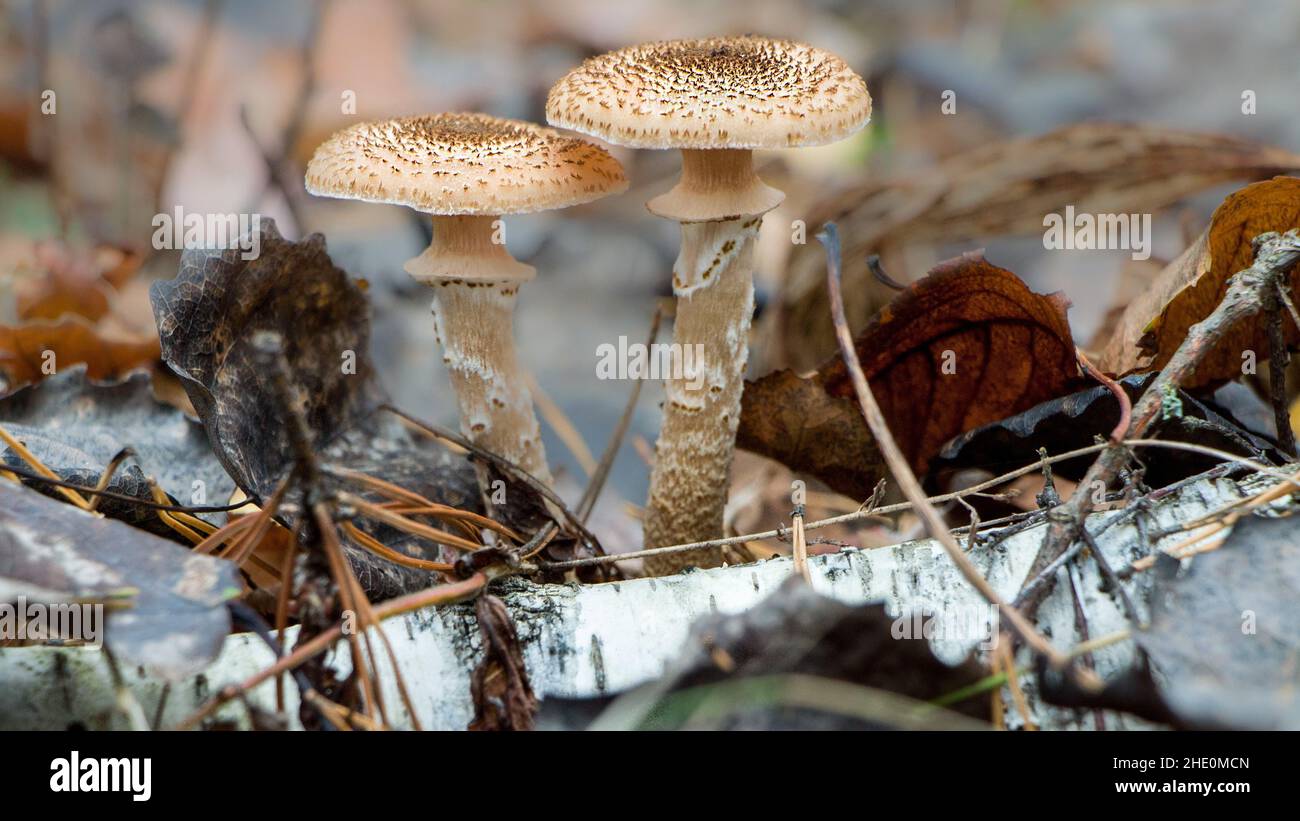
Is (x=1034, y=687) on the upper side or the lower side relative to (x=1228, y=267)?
lower

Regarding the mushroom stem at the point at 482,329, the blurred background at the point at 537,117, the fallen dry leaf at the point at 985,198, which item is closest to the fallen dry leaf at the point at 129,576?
the mushroom stem at the point at 482,329

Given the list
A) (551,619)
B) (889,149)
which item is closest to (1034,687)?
(551,619)

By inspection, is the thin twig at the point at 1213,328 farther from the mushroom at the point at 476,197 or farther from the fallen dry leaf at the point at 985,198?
the fallen dry leaf at the point at 985,198

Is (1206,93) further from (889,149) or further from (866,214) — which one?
(866,214)

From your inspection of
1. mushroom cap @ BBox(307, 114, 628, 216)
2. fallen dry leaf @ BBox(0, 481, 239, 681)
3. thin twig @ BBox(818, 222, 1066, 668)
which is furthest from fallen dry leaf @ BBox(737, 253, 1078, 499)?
fallen dry leaf @ BBox(0, 481, 239, 681)

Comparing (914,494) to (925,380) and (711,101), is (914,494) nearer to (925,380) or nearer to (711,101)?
(711,101)

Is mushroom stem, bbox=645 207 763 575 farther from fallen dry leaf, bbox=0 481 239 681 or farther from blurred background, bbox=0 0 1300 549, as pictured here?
fallen dry leaf, bbox=0 481 239 681

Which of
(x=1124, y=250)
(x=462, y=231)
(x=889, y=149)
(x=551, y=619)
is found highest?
(x=889, y=149)
